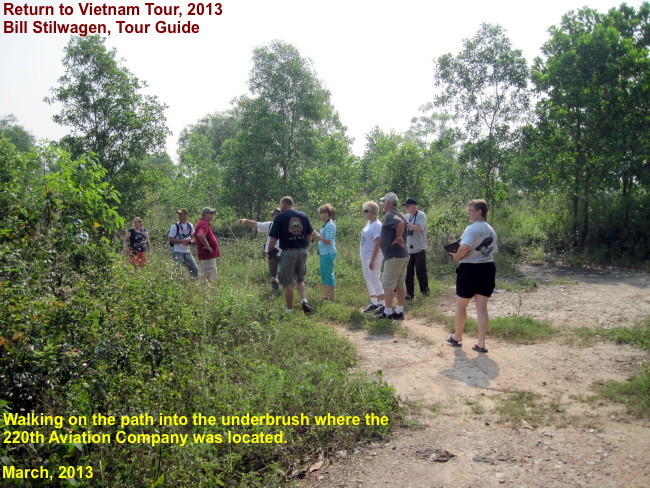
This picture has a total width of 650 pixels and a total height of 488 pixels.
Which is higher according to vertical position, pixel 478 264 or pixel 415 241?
pixel 415 241

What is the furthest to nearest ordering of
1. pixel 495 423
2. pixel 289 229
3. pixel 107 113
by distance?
pixel 107 113, pixel 289 229, pixel 495 423

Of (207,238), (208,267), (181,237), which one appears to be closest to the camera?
(207,238)

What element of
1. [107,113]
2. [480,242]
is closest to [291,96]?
[107,113]

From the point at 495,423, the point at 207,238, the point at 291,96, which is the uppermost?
the point at 291,96

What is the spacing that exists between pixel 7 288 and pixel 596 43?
14.3m

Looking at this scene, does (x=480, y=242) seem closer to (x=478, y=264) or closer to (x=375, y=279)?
(x=478, y=264)

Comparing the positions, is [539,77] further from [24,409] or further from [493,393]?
[24,409]

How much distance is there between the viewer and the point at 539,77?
43.2ft

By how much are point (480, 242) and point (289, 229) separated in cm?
293

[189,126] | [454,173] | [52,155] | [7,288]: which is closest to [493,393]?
[7,288]

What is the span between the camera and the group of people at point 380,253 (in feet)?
18.8

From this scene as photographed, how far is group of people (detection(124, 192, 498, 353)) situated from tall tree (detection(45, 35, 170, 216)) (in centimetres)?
845

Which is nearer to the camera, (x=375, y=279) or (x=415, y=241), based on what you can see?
(x=375, y=279)

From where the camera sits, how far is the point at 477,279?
5711 mm
